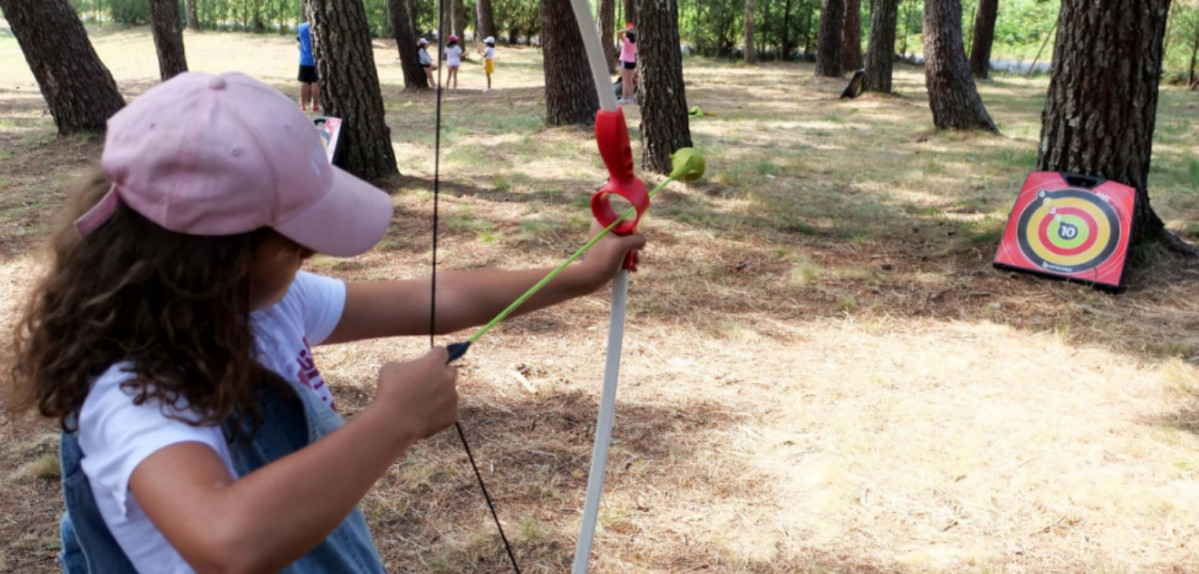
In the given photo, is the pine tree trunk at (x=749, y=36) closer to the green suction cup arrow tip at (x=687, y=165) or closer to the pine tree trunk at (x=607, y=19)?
the pine tree trunk at (x=607, y=19)

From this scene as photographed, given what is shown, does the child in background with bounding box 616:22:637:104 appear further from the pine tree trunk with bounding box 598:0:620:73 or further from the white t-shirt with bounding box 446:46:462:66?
the white t-shirt with bounding box 446:46:462:66

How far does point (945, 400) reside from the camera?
3.32 m

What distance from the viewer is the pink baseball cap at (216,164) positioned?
3.17ft

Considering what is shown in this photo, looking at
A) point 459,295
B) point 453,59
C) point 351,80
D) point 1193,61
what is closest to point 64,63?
point 351,80

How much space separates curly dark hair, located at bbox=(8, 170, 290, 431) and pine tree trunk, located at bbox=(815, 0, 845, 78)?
46.8 ft

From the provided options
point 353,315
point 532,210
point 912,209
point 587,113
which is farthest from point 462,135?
point 353,315

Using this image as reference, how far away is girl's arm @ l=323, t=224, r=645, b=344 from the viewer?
147 cm

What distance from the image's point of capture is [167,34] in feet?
33.1

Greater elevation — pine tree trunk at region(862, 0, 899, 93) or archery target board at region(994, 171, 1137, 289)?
pine tree trunk at region(862, 0, 899, 93)

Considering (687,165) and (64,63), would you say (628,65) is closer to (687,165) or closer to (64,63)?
(64,63)

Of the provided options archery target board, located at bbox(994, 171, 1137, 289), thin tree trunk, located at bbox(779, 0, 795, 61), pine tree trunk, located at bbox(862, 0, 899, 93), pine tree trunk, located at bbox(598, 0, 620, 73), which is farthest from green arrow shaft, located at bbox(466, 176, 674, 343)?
thin tree trunk, located at bbox(779, 0, 795, 61)

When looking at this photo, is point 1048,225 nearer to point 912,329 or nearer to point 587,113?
point 912,329

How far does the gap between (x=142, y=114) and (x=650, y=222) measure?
459cm

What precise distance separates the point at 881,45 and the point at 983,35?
3648mm
